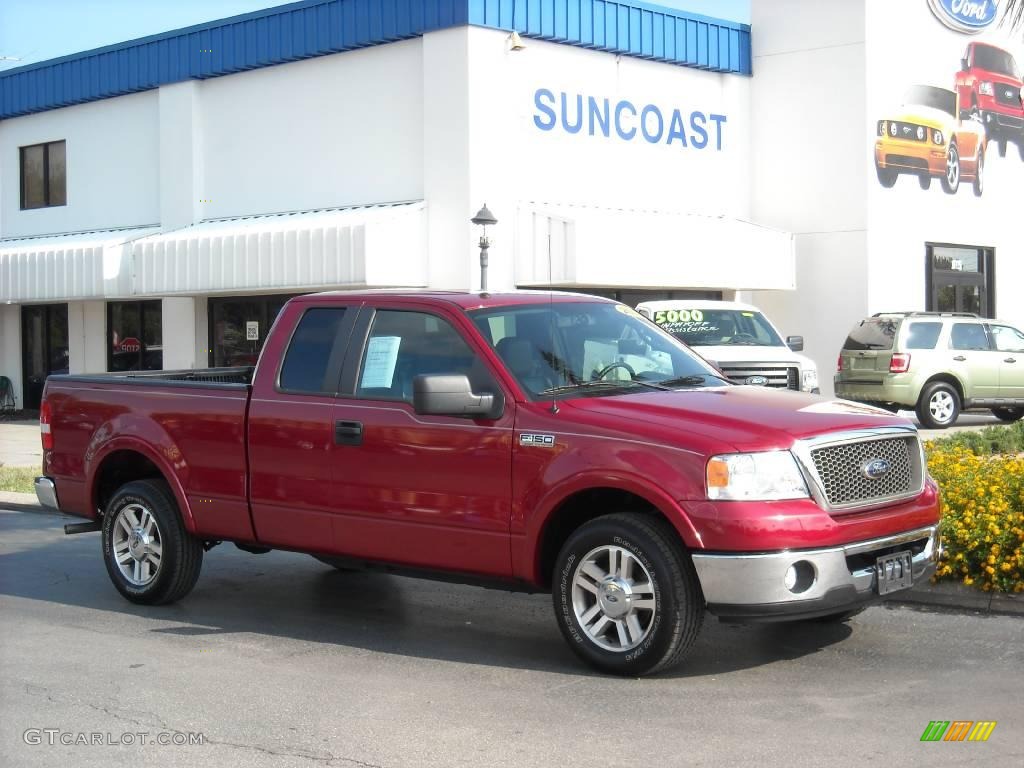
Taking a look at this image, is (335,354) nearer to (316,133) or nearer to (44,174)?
(316,133)

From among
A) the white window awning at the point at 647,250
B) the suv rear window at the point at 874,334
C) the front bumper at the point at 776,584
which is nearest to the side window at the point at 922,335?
the suv rear window at the point at 874,334

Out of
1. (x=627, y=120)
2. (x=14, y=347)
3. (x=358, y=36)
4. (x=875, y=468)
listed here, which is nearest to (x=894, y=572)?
(x=875, y=468)

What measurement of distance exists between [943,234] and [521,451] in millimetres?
21803

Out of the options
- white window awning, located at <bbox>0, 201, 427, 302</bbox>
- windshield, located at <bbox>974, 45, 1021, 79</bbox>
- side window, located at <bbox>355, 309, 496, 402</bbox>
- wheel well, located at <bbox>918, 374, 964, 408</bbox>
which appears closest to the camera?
side window, located at <bbox>355, 309, 496, 402</bbox>

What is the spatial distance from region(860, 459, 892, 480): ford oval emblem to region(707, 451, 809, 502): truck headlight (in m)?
0.50

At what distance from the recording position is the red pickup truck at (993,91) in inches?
1061

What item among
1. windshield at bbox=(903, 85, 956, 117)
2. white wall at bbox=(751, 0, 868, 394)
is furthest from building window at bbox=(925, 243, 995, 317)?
windshield at bbox=(903, 85, 956, 117)

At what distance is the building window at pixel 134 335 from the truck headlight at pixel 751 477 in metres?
21.7

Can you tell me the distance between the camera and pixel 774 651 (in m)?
7.08

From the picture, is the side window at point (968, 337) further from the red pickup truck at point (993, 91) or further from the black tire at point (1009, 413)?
the red pickup truck at point (993, 91)

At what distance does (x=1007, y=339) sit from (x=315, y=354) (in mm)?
16357

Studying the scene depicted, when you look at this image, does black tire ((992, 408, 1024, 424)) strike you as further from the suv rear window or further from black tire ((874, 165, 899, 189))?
black tire ((874, 165, 899, 189))

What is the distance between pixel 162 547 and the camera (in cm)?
839

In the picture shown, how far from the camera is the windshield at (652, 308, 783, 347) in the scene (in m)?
17.5
